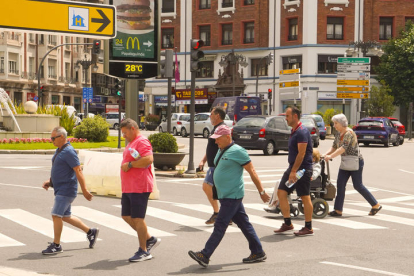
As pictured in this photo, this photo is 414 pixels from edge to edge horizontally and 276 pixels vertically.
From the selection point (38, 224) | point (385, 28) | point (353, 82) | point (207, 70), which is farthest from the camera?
point (207, 70)

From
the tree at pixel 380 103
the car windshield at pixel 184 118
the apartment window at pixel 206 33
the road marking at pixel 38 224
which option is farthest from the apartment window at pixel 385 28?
the road marking at pixel 38 224

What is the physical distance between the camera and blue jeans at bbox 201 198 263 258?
776cm

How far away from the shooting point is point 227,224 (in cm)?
788

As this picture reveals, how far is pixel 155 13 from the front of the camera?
18453mm

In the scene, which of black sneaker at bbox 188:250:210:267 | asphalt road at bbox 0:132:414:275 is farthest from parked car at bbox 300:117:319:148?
black sneaker at bbox 188:250:210:267

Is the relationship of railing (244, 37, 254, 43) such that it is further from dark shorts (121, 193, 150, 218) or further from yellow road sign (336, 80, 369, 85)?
dark shorts (121, 193, 150, 218)

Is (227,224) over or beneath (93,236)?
over

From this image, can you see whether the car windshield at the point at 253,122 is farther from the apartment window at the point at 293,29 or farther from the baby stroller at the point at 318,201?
the apartment window at the point at 293,29

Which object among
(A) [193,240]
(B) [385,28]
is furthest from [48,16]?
(B) [385,28]

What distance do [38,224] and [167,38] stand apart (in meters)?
57.7

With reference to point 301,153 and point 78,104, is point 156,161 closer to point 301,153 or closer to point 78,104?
point 301,153

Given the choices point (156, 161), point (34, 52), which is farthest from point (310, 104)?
point (156, 161)

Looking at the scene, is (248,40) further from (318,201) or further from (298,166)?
(298,166)

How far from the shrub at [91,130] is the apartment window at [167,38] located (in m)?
33.0
